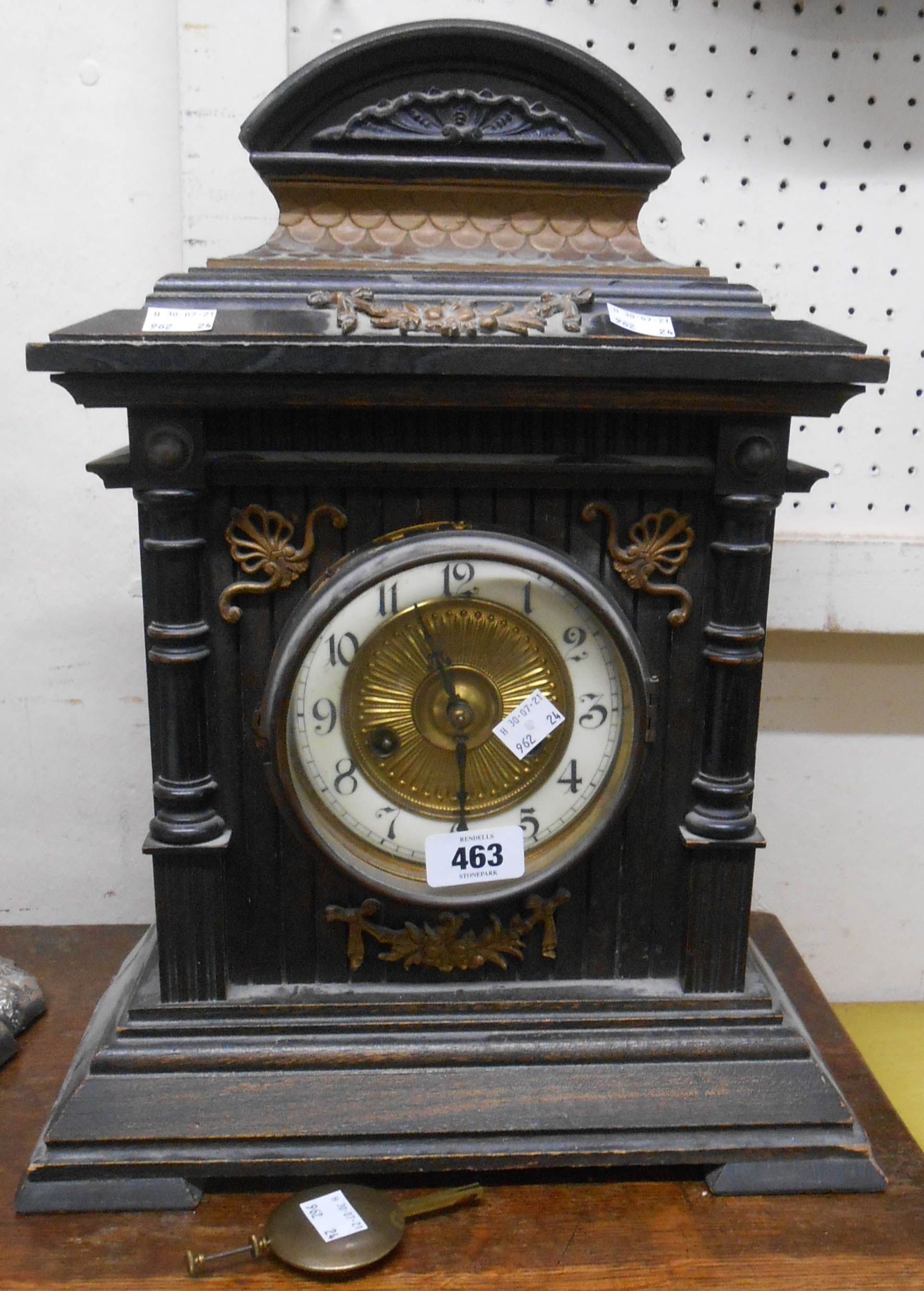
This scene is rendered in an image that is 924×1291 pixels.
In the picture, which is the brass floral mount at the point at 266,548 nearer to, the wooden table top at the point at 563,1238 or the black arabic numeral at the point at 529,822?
the black arabic numeral at the point at 529,822

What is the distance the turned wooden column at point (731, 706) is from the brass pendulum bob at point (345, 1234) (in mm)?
329

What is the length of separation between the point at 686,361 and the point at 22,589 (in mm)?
1061

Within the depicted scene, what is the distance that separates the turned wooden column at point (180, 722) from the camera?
97 cm

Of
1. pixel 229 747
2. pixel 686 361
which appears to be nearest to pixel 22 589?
pixel 229 747

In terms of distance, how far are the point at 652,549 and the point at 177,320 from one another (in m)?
0.48

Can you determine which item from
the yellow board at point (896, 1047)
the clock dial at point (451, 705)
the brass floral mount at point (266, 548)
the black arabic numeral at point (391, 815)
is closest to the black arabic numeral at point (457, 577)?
the clock dial at point (451, 705)

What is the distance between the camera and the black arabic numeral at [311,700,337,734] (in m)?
1.03

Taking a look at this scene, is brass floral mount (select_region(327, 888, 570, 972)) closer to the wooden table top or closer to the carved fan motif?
the wooden table top

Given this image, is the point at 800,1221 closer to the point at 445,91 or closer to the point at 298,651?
the point at 298,651

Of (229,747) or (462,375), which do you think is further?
(229,747)

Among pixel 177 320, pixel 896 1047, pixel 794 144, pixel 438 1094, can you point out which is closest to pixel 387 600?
pixel 177 320

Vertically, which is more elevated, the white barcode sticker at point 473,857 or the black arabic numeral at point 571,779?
the black arabic numeral at point 571,779

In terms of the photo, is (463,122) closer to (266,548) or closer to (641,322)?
(641,322)

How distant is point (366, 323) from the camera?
0.94 metres
